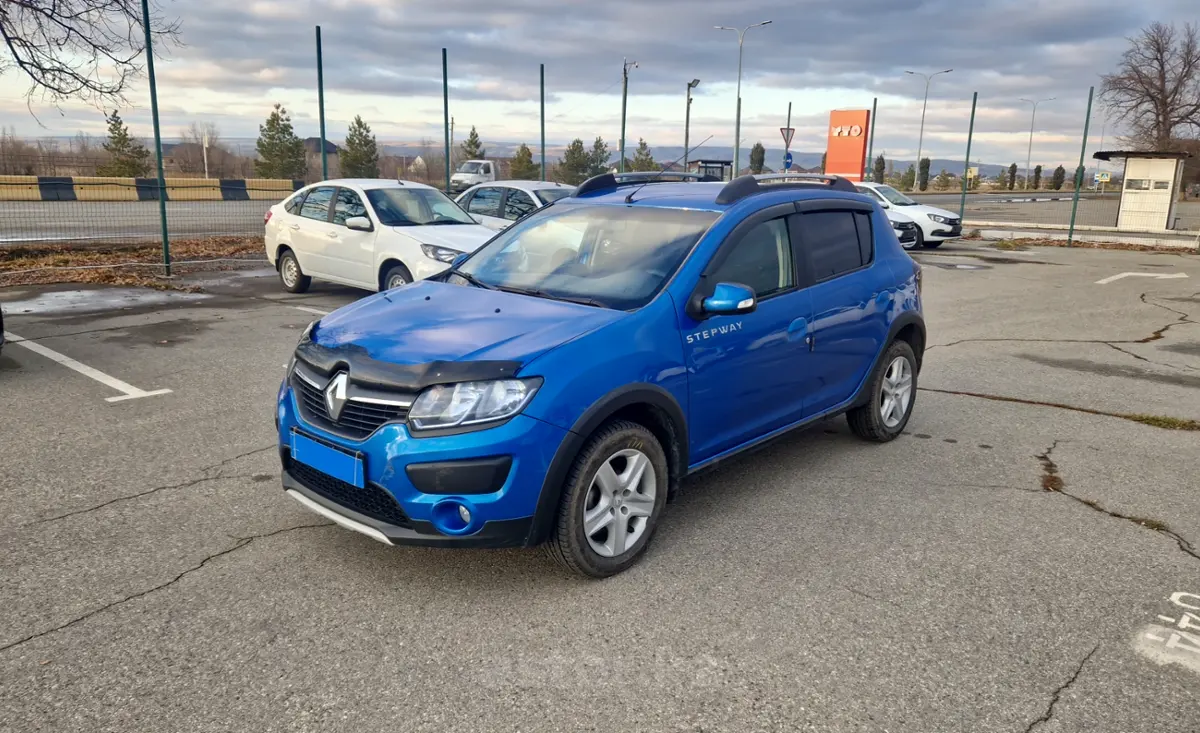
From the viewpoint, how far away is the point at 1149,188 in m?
25.2

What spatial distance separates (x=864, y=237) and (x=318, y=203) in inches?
321

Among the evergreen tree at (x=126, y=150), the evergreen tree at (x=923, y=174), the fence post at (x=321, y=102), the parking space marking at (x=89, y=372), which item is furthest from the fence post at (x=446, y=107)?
the evergreen tree at (x=923, y=174)

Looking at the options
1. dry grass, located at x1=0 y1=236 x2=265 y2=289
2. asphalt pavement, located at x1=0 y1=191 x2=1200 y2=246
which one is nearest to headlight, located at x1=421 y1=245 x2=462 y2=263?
dry grass, located at x1=0 y1=236 x2=265 y2=289

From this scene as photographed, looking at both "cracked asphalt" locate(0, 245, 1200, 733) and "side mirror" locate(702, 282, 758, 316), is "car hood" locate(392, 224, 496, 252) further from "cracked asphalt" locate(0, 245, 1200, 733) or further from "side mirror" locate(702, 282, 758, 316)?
"side mirror" locate(702, 282, 758, 316)

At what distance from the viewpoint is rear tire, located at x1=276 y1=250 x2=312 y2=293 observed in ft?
38.5

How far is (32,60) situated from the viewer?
1064cm

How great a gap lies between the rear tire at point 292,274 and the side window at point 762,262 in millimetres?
8611

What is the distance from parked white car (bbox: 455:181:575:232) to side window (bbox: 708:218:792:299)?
839cm

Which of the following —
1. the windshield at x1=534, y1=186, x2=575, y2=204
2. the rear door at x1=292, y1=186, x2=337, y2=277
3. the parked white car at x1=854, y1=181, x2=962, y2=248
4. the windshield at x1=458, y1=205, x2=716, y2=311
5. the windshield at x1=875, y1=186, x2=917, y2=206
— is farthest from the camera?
the windshield at x1=875, y1=186, x2=917, y2=206

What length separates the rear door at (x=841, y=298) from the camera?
190 inches

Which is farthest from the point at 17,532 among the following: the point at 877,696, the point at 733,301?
the point at 877,696

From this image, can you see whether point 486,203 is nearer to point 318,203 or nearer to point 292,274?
point 318,203

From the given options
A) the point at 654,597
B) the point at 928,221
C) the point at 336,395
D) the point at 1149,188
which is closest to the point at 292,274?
the point at 336,395

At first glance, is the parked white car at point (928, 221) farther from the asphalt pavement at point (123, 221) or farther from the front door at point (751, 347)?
the front door at point (751, 347)
